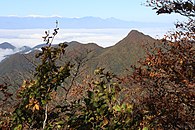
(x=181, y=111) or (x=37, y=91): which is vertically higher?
(x=37, y=91)

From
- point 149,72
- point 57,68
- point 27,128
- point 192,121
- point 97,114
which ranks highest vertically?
point 57,68

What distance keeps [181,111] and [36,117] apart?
29.1ft

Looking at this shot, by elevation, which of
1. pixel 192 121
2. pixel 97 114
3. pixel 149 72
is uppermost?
pixel 97 114

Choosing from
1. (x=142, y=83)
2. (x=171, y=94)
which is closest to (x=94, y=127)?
(x=171, y=94)

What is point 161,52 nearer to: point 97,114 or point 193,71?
point 193,71

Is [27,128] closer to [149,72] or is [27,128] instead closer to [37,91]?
[37,91]

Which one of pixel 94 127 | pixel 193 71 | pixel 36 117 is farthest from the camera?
pixel 193 71

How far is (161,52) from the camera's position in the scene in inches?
523

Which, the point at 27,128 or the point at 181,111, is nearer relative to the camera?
the point at 27,128

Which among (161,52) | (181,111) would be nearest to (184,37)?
(161,52)

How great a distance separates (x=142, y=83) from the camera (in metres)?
13.5

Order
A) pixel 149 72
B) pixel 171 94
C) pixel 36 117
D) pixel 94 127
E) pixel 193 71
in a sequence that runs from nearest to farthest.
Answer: pixel 94 127
pixel 36 117
pixel 193 71
pixel 171 94
pixel 149 72

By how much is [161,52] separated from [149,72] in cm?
95

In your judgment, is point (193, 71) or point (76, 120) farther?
point (193, 71)
